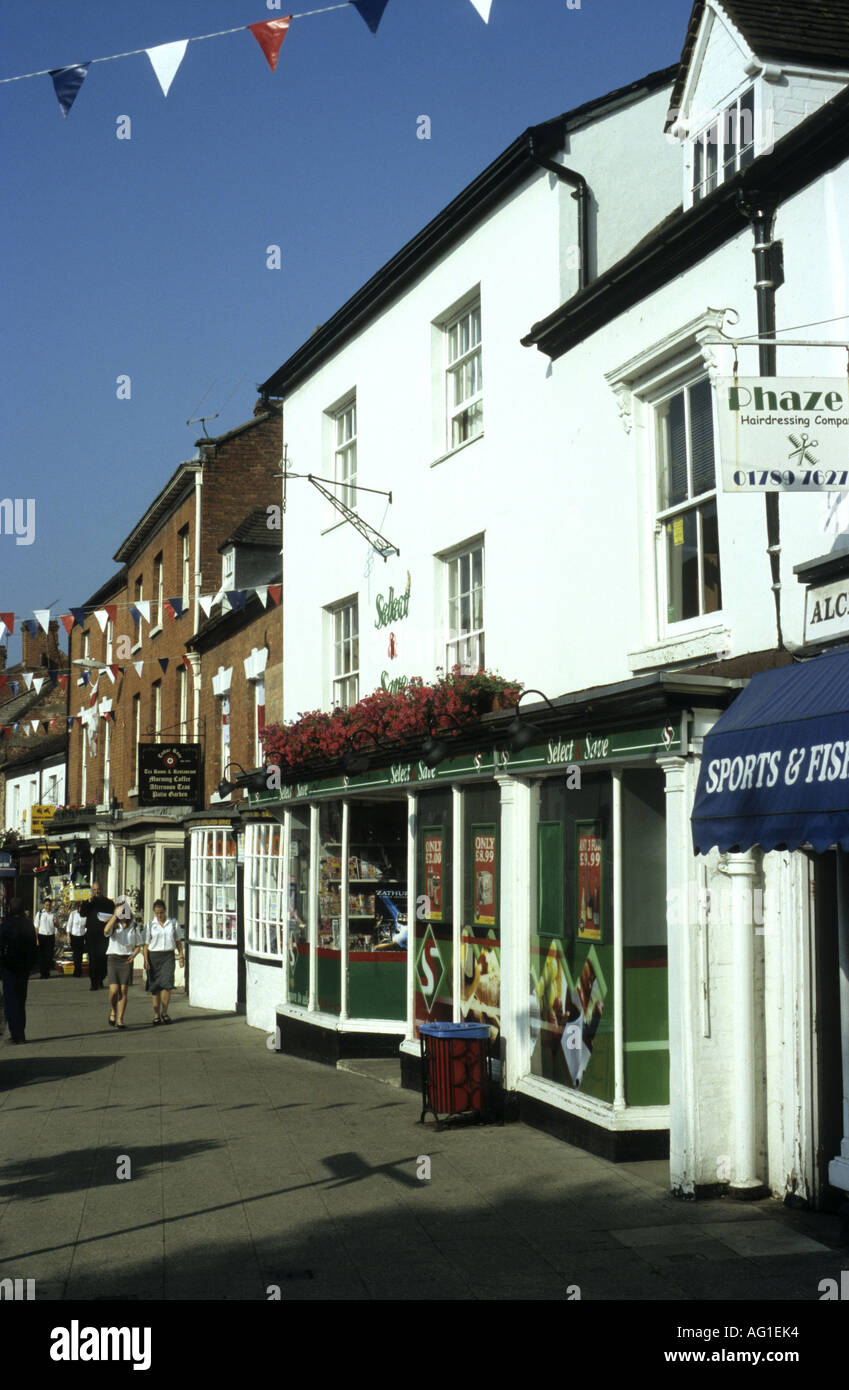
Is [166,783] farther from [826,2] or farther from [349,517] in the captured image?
[826,2]

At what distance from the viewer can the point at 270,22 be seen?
8.55 meters

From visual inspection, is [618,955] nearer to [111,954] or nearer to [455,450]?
[455,450]

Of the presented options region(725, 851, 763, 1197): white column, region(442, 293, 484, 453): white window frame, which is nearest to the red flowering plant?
region(442, 293, 484, 453): white window frame

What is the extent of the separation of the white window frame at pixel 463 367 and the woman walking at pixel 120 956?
373 inches

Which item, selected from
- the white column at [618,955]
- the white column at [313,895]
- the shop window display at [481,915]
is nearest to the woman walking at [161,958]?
the white column at [313,895]

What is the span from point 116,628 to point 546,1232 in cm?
2992

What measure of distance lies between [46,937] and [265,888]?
14.2 m

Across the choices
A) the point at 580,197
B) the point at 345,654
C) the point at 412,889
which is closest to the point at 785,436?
the point at 580,197

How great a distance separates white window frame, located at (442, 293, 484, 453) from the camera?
45.2ft

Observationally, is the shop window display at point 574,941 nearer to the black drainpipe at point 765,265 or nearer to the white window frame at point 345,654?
the black drainpipe at point 765,265

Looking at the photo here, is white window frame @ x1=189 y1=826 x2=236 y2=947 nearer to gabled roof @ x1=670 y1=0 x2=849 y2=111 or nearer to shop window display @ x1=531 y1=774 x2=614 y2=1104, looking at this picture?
shop window display @ x1=531 y1=774 x2=614 y2=1104

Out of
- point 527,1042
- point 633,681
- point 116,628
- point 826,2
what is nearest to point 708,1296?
point 633,681

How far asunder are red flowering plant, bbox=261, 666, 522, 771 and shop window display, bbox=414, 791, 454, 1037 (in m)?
0.78

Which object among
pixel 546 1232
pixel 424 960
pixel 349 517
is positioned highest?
pixel 349 517
